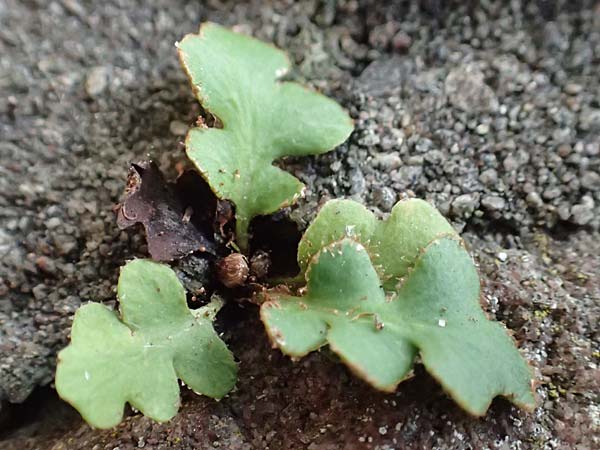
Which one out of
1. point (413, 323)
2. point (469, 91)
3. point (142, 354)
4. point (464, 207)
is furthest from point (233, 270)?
point (469, 91)

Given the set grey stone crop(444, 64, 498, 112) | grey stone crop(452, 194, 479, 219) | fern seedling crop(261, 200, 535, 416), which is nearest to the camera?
fern seedling crop(261, 200, 535, 416)

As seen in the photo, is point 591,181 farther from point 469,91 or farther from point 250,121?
point 250,121

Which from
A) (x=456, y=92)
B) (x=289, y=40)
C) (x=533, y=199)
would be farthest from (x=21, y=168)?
(x=533, y=199)

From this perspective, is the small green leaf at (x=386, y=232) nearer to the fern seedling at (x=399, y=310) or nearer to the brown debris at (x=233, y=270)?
the fern seedling at (x=399, y=310)

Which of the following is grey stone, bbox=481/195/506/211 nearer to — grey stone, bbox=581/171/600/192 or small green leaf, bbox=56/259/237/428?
→ grey stone, bbox=581/171/600/192

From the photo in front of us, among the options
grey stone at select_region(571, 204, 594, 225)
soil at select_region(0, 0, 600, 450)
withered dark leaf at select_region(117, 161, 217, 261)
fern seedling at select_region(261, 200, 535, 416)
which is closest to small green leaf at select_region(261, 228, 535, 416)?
fern seedling at select_region(261, 200, 535, 416)

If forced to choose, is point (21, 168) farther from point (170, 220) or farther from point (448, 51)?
point (448, 51)

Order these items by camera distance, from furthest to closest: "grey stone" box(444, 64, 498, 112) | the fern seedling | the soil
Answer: "grey stone" box(444, 64, 498, 112) < the soil < the fern seedling
